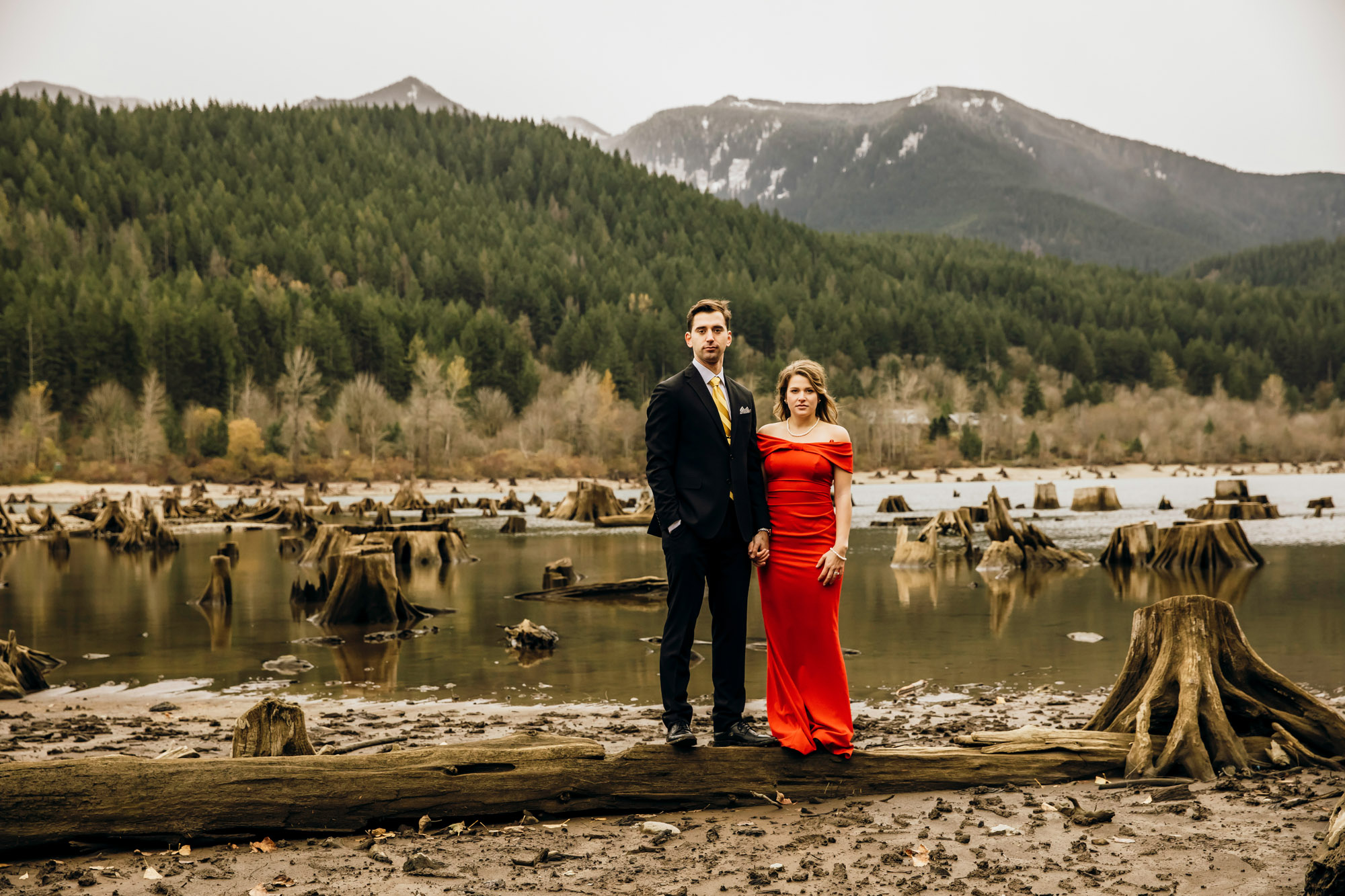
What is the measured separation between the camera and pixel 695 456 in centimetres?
663

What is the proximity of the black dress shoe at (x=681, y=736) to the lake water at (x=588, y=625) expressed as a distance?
3946mm

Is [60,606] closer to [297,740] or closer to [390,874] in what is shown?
[297,740]

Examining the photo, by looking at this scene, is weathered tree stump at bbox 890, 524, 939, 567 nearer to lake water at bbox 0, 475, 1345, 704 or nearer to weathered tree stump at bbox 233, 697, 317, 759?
lake water at bbox 0, 475, 1345, 704

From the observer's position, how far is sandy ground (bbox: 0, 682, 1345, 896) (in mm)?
5090

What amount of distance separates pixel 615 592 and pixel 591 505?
28784mm

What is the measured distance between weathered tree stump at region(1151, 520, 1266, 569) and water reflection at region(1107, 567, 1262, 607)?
12.2 inches

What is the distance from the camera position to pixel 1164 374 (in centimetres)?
16238

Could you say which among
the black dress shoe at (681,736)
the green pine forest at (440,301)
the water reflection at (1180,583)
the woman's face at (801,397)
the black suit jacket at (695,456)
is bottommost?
the water reflection at (1180,583)

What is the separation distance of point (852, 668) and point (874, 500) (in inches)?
2263

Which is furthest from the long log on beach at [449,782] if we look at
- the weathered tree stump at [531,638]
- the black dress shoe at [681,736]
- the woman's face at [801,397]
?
the weathered tree stump at [531,638]

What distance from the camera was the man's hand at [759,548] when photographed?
6.65 m

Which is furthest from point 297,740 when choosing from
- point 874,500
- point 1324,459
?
point 1324,459

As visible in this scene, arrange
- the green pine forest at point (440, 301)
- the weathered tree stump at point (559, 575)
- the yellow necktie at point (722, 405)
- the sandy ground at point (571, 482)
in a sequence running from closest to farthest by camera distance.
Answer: the yellow necktie at point (722, 405), the weathered tree stump at point (559, 575), the sandy ground at point (571, 482), the green pine forest at point (440, 301)

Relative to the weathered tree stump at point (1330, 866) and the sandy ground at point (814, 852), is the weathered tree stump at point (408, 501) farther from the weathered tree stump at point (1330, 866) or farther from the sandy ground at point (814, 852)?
the weathered tree stump at point (1330, 866)
